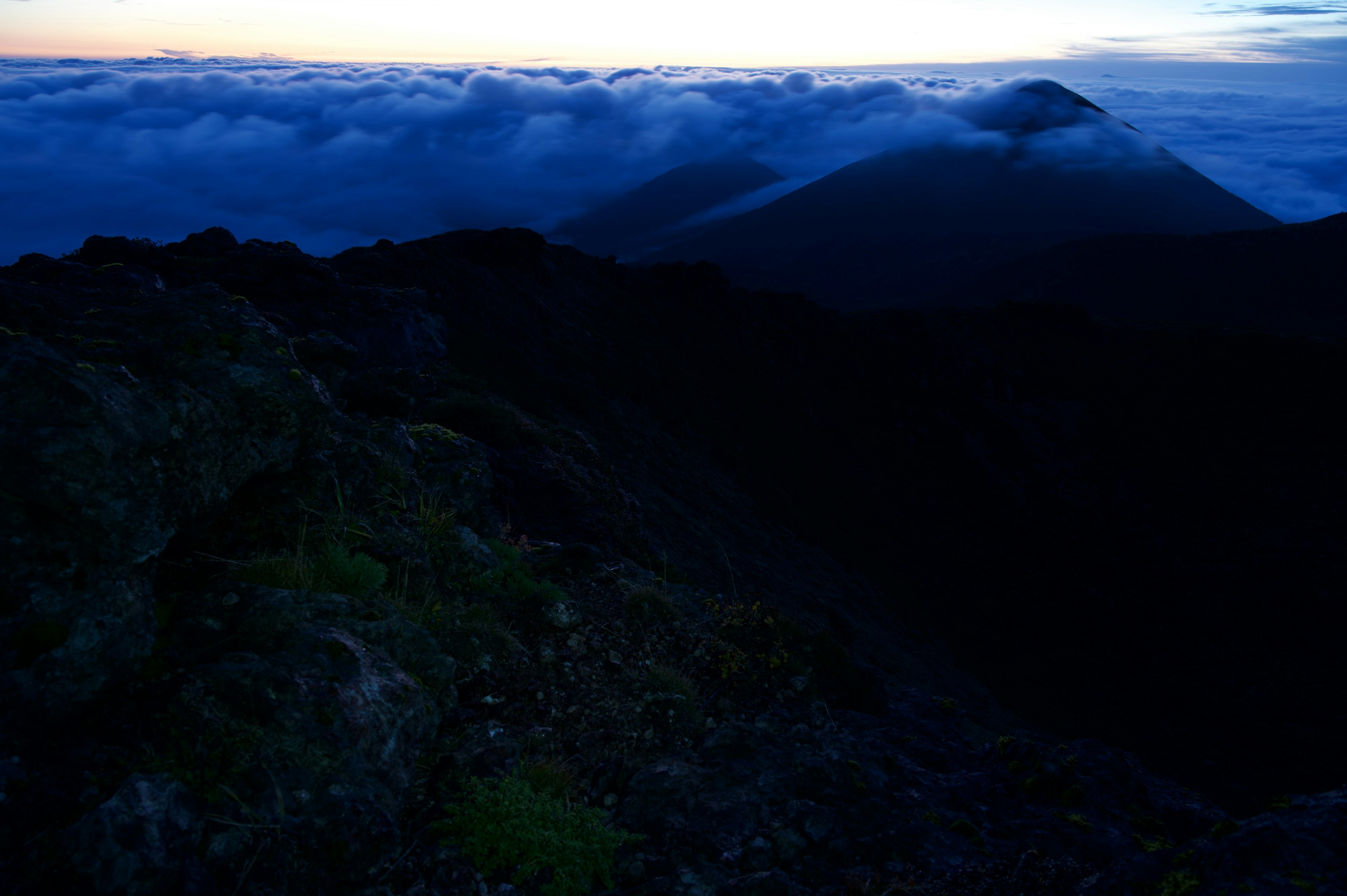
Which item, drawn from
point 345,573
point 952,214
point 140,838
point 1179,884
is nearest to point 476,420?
point 345,573

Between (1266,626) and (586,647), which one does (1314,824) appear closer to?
(586,647)

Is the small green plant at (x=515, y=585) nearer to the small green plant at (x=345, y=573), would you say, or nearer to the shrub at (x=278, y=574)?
the small green plant at (x=345, y=573)

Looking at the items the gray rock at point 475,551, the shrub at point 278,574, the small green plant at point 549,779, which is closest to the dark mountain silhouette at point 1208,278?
the gray rock at point 475,551

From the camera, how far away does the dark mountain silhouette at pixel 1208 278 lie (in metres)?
67.6

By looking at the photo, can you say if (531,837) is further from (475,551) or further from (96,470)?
(475,551)

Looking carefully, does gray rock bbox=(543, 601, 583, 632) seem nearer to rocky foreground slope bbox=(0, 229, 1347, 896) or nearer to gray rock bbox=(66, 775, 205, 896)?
rocky foreground slope bbox=(0, 229, 1347, 896)

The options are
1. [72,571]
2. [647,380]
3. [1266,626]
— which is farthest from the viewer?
[647,380]

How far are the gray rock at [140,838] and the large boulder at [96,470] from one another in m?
0.70

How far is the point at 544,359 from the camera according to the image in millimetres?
30766

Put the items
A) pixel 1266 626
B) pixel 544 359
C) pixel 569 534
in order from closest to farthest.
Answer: pixel 569 534, pixel 1266 626, pixel 544 359

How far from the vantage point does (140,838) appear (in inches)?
112

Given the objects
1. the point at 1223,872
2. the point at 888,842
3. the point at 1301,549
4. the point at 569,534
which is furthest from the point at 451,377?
the point at 1301,549

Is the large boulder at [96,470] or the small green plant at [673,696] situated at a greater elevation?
the large boulder at [96,470]

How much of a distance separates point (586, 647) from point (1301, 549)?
112 ft
